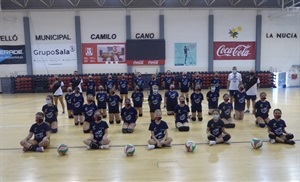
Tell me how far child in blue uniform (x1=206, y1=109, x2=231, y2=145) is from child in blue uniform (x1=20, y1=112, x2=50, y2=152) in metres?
4.46

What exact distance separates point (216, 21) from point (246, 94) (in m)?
12.0

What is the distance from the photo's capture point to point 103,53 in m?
22.2

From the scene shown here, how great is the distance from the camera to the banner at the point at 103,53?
72.3ft

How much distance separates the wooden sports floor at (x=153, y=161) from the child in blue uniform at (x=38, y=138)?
0.64ft

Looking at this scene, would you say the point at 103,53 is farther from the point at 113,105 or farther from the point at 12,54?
the point at 113,105

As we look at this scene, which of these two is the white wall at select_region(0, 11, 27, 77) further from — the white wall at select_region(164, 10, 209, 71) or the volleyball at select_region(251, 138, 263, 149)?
the volleyball at select_region(251, 138, 263, 149)

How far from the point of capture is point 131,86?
21844 mm

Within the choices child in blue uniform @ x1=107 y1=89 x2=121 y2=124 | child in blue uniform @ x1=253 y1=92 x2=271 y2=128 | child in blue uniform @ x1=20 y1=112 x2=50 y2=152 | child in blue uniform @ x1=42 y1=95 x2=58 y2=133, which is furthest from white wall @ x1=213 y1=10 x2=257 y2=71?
child in blue uniform @ x1=20 y1=112 x2=50 y2=152

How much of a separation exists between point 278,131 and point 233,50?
1554cm

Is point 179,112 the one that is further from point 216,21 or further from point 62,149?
point 216,21

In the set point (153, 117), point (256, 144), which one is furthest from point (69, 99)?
point (256, 144)

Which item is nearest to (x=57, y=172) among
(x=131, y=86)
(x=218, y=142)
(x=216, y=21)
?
(x=218, y=142)

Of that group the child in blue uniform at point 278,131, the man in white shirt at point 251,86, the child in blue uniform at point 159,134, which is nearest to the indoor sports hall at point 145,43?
the man in white shirt at point 251,86

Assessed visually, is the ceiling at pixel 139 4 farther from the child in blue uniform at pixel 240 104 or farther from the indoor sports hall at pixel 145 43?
the child in blue uniform at pixel 240 104
